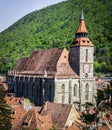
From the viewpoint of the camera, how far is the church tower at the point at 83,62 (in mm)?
81062

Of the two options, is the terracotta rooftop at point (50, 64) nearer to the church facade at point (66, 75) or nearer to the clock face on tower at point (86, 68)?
the church facade at point (66, 75)

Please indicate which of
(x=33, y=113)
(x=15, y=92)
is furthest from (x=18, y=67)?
(x=33, y=113)

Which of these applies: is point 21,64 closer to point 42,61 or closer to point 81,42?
point 42,61

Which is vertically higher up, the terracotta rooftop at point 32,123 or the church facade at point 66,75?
the church facade at point 66,75

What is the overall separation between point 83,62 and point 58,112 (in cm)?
2457

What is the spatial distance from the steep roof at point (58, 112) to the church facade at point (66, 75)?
49.6 feet

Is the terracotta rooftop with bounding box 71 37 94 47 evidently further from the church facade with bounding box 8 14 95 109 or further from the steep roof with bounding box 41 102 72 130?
the steep roof with bounding box 41 102 72 130

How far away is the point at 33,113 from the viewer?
166ft

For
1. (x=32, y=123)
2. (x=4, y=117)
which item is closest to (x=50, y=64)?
(x=32, y=123)

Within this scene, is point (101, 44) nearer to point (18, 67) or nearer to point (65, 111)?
point (18, 67)

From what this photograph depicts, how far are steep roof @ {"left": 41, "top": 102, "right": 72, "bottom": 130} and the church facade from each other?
1513 centimetres

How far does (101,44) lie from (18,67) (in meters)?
91.0

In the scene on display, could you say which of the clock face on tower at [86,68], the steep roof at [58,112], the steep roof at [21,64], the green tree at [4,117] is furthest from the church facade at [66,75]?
the green tree at [4,117]

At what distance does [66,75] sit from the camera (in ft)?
260
